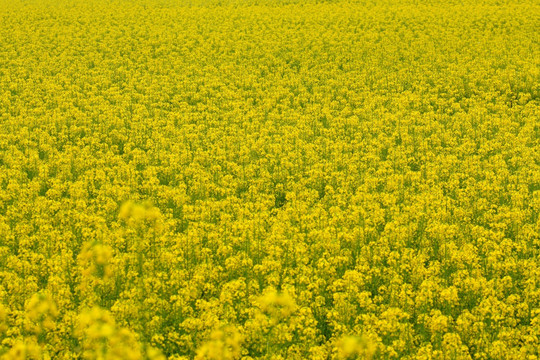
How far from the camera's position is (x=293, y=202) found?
12930 millimetres

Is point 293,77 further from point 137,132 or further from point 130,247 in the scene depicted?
point 130,247

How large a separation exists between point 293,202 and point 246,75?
12.4 m

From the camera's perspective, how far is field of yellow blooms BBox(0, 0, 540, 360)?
824cm

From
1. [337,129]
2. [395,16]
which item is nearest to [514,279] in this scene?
[337,129]

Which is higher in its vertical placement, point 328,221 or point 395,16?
point 395,16

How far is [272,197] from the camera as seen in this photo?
43.4 ft

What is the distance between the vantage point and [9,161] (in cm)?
1533

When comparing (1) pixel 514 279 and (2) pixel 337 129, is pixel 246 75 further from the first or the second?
(1) pixel 514 279

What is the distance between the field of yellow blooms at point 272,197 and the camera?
27.0ft

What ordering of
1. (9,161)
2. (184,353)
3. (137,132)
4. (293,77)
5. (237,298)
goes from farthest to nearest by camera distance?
(293,77) < (137,132) < (9,161) < (237,298) < (184,353)

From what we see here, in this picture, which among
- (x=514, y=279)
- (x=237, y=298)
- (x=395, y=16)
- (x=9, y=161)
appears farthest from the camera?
(x=395, y=16)

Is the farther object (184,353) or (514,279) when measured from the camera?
(514,279)

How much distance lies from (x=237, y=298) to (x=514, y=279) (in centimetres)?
458

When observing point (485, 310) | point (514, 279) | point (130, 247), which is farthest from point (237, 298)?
point (514, 279)
